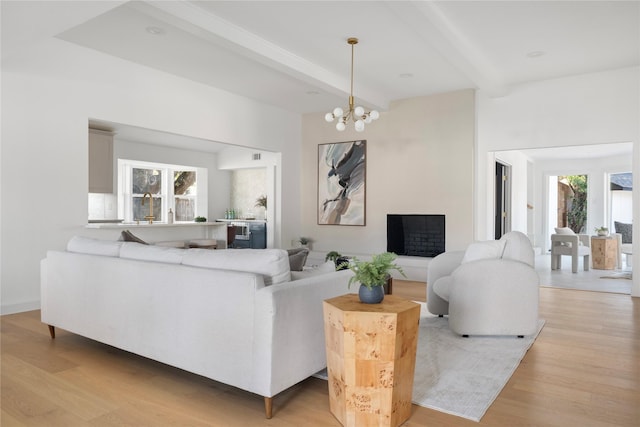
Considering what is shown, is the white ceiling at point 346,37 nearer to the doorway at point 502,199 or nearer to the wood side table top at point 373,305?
the wood side table top at point 373,305

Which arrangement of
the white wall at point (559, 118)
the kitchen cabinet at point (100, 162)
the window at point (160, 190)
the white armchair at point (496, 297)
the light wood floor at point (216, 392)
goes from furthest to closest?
the window at point (160, 190) → the kitchen cabinet at point (100, 162) → the white wall at point (559, 118) → the white armchair at point (496, 297) → the light wood floor at point (216, 392)

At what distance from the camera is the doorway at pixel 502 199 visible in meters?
8.48

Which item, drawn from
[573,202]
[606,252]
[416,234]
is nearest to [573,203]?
[573,202]

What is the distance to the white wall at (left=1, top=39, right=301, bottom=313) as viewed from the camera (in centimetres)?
439

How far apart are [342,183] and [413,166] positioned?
1395 mm

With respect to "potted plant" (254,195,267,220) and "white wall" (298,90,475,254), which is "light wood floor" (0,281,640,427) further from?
"potted plant" (254,195,267,220)

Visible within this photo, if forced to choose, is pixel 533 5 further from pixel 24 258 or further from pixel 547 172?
pixel 547 172

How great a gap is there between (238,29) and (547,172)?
31.3 ft

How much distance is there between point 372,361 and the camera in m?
2.08

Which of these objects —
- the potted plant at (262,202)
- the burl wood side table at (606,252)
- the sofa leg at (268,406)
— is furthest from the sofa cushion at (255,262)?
the burl wood side table at (606,252)

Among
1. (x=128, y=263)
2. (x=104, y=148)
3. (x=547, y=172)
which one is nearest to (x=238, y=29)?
(x=128, y=263)

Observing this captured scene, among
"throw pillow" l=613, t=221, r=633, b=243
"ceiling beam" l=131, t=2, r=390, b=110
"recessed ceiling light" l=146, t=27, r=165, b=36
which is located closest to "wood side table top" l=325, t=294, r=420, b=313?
"ceiling beam" l=131, t=2, r=390, b=110

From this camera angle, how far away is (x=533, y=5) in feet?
12.9

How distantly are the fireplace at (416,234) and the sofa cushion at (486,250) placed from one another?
2.92 meters
